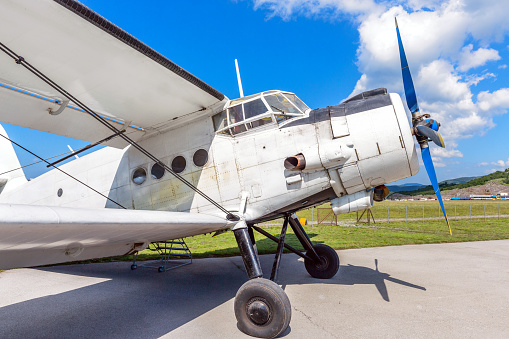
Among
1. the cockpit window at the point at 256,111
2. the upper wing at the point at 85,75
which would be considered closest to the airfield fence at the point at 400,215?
the cockpit window at the point at 256,111

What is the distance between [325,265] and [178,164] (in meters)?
4.02

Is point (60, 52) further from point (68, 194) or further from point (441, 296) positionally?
point (441, 296)

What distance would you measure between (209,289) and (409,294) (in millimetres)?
3826

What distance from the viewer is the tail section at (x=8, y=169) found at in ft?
28.2

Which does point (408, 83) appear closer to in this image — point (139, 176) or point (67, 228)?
point (139, 176)

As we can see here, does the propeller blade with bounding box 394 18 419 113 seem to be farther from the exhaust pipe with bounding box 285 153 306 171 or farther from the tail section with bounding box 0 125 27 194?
the tail section with bounding box 0 125 27 194

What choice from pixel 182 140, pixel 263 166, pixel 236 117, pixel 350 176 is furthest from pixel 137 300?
pixel 350 176

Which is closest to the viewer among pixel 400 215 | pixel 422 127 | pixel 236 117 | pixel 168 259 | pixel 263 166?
pixel 422 127

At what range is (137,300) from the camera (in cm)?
554

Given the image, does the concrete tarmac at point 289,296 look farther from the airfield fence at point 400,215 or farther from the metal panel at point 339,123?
the airfield fence at point 400,215

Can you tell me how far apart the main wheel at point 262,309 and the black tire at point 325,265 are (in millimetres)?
3126

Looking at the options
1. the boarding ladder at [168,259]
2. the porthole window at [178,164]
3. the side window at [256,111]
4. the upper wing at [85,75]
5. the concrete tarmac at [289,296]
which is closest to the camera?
the upper wing at [85,75]

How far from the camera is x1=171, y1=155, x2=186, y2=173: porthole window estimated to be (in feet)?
18.6

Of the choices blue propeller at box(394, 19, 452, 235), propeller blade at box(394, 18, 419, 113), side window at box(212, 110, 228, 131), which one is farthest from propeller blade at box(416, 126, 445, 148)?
side window at box(212, 110, 228, 131)
